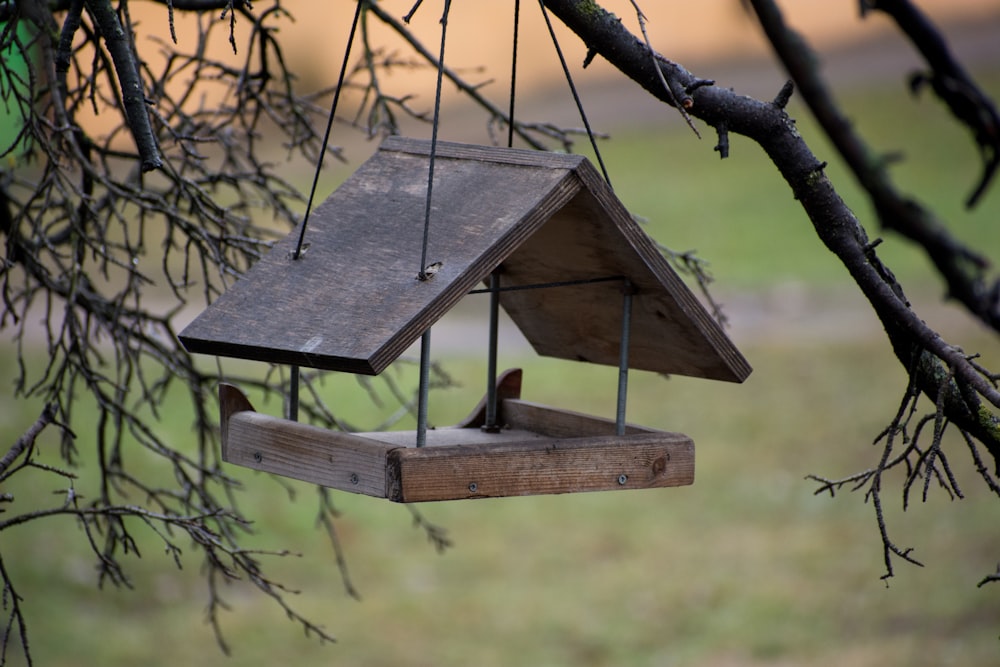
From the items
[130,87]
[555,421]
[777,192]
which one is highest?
[777,192]

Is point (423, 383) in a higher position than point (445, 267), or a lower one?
lower

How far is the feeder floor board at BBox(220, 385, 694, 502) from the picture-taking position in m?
2.43

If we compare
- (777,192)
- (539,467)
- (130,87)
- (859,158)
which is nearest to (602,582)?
(539,467)

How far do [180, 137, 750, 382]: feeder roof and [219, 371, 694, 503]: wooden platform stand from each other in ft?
0.74

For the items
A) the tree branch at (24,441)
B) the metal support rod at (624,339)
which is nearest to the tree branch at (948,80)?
the metal support rod at (624,339)

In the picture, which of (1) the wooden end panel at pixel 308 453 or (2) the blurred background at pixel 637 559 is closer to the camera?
(1) the wooden end panel at pixel 308 453

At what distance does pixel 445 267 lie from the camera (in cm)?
246

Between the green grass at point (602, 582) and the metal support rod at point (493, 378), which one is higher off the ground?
the metal support rod at point (493, 378)

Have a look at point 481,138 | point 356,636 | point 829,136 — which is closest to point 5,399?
point 356,636

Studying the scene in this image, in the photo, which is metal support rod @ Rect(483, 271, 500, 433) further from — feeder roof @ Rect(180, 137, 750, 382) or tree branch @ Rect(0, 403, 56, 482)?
tree branch @ Rect(0, 403, 56, 482)

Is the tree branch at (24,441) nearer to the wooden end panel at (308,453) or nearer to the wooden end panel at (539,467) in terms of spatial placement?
the wooden end panel at (308,453)

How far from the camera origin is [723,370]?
2.82m

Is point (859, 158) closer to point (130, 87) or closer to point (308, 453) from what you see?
point (308, 453)

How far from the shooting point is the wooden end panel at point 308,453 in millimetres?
2453
